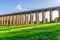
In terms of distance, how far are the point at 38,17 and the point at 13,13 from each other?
4761 millimetres

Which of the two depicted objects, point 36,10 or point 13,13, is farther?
point 13,13

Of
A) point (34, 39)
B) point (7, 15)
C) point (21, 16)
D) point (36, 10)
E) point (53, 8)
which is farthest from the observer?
point (7, 15)

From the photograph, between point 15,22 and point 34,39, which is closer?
point 34,39

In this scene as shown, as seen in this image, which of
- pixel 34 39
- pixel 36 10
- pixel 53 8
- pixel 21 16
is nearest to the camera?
pixel 34 39

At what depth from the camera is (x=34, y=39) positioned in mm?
8477

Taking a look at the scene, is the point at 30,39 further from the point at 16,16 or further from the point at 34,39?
the point at 16,16

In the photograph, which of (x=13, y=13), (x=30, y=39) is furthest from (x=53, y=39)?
(x=13, y=13)

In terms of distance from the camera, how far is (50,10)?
18094mm

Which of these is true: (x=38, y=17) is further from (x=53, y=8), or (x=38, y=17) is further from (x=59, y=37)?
(x=59, y=37)

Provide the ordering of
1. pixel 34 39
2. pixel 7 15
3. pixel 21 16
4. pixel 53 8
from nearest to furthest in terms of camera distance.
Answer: pixel 34 39 → pixel 53 8 → pixel 21 16 → pixel 7 15

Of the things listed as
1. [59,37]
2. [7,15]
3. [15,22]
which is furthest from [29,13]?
[59,37]

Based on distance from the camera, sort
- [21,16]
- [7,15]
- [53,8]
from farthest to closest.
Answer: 1. [7,15]
2. [21,16]
3. [53,8]

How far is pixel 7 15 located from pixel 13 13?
1145mm

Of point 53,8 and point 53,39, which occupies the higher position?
point 53,8
